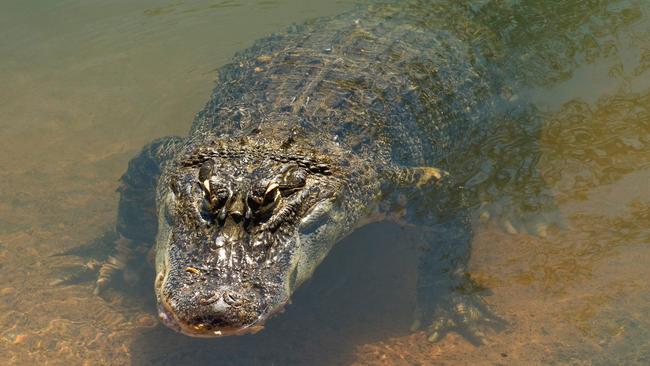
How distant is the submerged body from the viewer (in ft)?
12.1

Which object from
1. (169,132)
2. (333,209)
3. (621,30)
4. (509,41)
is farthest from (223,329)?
(621,30)

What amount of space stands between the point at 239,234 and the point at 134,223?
7.72 ft

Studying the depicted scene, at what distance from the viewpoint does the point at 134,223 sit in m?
5.75

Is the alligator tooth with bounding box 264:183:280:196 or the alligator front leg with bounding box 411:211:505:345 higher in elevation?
the alligator tooth with bounding box 264:183:280:196

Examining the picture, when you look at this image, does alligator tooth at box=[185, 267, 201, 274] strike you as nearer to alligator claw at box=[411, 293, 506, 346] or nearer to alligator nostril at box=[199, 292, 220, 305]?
alligator nostril at box=[199, 292, 220, 305]

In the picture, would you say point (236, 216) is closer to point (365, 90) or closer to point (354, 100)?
point (354, 100)

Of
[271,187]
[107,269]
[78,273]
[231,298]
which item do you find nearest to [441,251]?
→ [271,187]

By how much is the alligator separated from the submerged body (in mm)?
12

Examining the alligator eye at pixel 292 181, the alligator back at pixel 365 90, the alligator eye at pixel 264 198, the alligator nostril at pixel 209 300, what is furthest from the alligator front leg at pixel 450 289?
the alligator nostril at pixel 209 300

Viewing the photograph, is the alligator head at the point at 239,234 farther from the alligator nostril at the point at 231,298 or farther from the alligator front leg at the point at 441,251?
the alligator front leg at the point at 441,251

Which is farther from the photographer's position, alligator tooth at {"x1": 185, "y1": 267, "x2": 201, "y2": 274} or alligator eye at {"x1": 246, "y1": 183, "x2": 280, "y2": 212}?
alligator eye at {"x1": 246, "y1": 183, "x2": 280, "y2": 212}

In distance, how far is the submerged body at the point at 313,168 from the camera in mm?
3697

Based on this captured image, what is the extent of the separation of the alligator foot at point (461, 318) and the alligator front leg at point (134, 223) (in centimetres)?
260

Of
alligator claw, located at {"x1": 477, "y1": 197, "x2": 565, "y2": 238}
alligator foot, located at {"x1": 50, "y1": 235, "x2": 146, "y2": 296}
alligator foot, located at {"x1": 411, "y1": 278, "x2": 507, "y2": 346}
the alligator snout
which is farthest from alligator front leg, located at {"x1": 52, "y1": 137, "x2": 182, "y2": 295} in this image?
alligator claw, located at {"x1": 477, "y1": 197, "x2": 565, "y2": 238}
